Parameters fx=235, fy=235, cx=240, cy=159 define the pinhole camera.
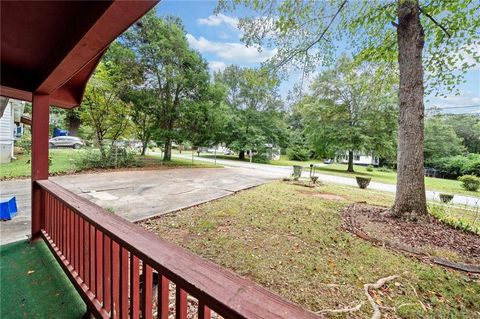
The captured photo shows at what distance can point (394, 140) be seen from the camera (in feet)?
53.3

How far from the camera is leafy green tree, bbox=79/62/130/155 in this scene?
34.0 ft

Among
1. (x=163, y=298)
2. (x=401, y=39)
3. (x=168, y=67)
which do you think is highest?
(x=168, y=67)

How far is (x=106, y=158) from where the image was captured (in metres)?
10.6

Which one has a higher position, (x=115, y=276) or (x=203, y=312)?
(x=203, y=312)

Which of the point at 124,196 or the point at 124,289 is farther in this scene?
the point at 124,196

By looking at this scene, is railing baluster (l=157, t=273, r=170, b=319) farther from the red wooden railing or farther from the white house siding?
the white house siding

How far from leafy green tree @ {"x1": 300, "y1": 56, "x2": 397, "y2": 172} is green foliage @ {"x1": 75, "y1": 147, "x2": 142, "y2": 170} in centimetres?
1094

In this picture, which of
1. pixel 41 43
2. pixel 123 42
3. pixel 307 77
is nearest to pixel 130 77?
pixel 123 42

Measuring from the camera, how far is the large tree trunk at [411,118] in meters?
4.45

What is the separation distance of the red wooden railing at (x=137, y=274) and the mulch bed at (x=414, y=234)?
10.4 ft

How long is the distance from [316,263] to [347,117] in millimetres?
15985

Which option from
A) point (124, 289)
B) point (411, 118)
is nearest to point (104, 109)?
point (124, 289)

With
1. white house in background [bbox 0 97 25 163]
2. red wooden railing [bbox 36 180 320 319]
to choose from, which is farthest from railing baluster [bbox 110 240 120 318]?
white house in background [bbox 0 97 25 163]

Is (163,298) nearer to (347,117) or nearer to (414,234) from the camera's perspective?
(414,234)
